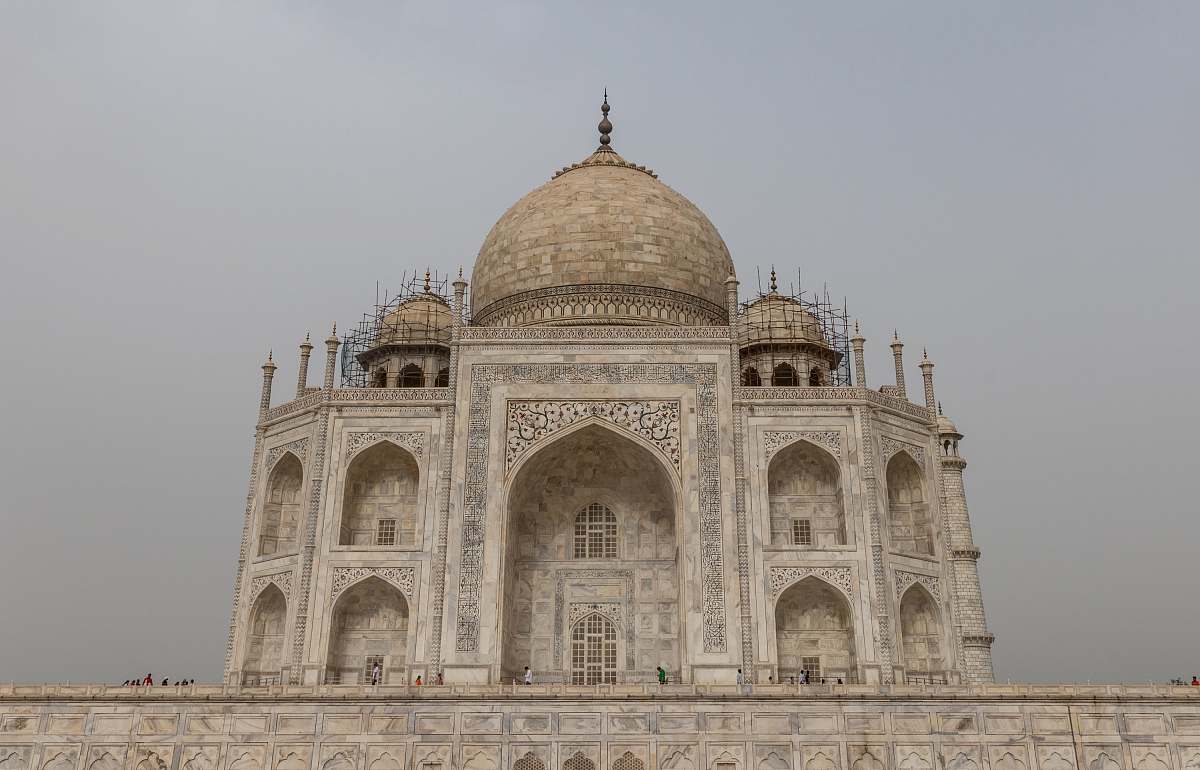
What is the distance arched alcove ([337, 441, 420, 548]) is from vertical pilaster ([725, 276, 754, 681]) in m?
6.11

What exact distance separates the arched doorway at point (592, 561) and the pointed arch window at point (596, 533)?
0.02 meters

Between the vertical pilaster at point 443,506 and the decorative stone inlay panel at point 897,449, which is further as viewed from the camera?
the decorative stone inlay panel at point 897,449

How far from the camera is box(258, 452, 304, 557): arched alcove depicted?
20312 mm

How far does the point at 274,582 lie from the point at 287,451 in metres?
2.62

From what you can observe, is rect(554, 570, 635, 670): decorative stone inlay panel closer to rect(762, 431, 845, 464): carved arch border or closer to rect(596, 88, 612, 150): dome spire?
rect(762, 431, 845, 464): carved arch border

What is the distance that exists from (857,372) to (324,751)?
12.1 metres

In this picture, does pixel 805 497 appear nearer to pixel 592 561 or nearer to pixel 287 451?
pixel 592 561

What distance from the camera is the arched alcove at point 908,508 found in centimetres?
2009

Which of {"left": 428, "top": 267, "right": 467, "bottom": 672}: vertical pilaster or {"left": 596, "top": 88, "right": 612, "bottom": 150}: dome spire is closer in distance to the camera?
{"left": 428, "top": 267, "right": 467, "bottom": 672}: vertical pilaster

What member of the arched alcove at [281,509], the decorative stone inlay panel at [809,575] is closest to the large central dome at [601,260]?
the arched alcove at [281,509]

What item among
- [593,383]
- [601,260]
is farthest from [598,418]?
[601,260]

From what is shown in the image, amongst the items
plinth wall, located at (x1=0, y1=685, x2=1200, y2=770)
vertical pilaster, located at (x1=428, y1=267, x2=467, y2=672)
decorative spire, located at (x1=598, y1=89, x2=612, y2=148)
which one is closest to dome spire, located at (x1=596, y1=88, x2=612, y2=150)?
decorative spire, located at (x1=598, y1=89, x2=612, y2=148)

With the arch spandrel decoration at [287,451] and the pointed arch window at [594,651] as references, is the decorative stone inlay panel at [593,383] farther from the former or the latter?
the arch spandrel decoration at [287,451]

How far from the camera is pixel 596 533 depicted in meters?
20.5
